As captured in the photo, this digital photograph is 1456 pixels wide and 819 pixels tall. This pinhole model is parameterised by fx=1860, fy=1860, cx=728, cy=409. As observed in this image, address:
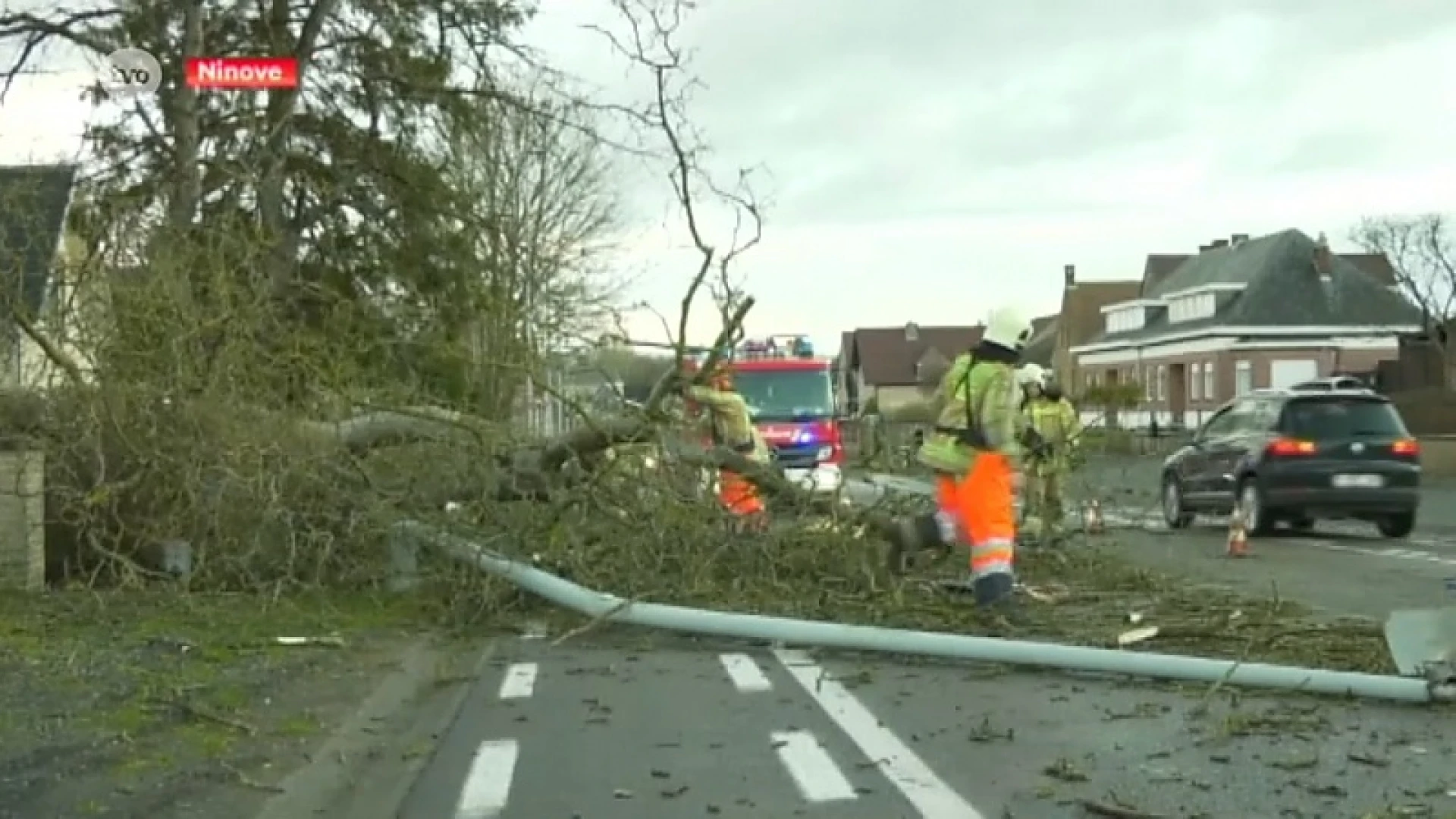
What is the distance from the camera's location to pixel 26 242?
14.3m

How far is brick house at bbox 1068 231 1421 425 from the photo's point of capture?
73688mm

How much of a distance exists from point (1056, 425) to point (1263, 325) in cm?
5826

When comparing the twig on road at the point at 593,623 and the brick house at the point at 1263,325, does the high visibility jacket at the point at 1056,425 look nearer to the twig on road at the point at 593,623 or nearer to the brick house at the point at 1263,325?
the twig on road at the point at 593,623

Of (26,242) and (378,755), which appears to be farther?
(26,242)

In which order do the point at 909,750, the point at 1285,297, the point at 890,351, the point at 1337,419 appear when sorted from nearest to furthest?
the point at 909,750, the point at 1337,419, the point at 1285,297, the point at 890,351

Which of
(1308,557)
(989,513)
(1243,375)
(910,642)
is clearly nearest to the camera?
(910,642)

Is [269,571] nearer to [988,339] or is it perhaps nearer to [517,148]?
[988,339]

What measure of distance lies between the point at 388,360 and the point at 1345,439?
35.9ft

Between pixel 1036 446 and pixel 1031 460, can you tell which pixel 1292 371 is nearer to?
pixel 1031 460

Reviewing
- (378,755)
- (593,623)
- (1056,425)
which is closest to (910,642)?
(593,623)

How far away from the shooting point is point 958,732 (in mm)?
8125

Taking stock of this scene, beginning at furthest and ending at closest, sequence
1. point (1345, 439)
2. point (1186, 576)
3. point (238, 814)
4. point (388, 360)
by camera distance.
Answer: point (1345, 439)
point (388, 360)
point (1186, 576)
point (238, 814)

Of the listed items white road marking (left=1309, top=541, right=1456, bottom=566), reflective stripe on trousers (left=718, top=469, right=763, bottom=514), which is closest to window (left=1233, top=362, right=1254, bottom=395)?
white road marking (left=1309, top=541, right=1456, bottom=566)

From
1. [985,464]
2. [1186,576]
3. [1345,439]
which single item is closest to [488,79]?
[1345,439]
